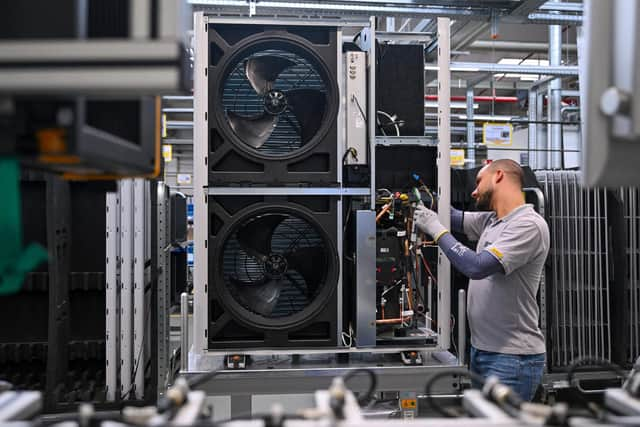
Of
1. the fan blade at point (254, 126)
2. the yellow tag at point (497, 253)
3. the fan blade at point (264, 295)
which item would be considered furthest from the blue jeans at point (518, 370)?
the fan blade at point (254, 126)

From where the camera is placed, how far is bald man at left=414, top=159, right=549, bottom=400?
2.34 m

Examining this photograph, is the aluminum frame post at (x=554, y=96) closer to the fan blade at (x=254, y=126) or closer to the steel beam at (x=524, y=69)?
the steel beam at (x=524, y=69)

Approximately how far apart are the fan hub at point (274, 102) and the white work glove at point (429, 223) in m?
0.76

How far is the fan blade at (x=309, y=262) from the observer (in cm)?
229

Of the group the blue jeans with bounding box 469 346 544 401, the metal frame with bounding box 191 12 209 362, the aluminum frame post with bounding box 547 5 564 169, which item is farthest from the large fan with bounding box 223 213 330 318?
the aluminum frame post with bounding box 547 5 564 169

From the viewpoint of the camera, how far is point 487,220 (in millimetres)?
2844

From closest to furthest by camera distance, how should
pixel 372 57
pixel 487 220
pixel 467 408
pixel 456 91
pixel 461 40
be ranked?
1. pixel 467 408
2. pixel 372 57
3. pixel 487 220
4. pixel 461 40
5. pixel 456 91

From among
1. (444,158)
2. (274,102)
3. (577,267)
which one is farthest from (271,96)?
(577,267)

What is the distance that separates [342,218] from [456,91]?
7016 mm

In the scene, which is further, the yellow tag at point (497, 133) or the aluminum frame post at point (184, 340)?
the yellow tag at point (497, 133)

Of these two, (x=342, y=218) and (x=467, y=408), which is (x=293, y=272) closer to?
(x=342, y=218)

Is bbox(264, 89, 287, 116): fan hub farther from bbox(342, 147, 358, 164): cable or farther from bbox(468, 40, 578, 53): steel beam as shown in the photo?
bbox(468, 40, 578, 53): steel beam

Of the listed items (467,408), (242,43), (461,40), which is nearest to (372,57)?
(242,43)

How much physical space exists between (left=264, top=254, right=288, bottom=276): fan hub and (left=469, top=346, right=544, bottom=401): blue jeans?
3.54ft
